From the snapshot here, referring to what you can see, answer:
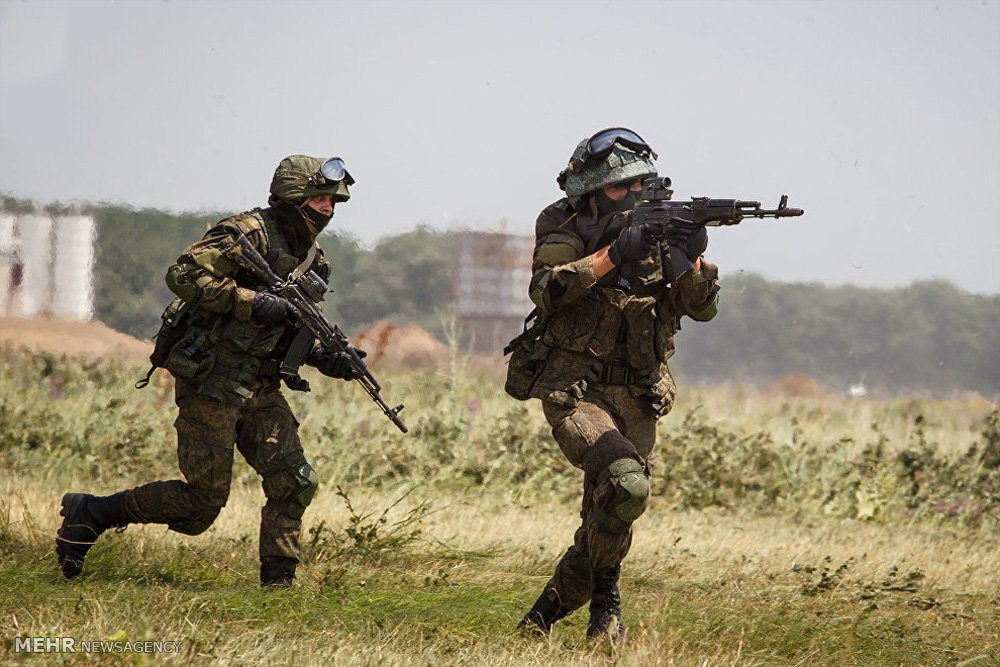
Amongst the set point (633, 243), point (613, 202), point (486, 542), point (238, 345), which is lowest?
point (486, 542)

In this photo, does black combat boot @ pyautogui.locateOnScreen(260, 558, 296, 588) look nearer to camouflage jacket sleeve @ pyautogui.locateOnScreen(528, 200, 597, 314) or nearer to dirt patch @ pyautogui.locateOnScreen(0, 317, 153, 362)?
camouflage jacket sleeve @ pyautogui.locateOnScreen(528, 200, 597, 314)

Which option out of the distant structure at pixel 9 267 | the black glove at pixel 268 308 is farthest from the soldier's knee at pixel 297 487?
the distant structure at pixel 9 267

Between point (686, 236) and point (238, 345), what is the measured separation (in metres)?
2.10

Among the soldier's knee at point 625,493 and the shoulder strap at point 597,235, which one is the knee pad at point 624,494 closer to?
the soldier's knee at point 625,493

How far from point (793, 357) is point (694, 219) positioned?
15211 mm

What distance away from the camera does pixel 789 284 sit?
19.9m

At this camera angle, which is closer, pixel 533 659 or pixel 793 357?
pixel 533 659

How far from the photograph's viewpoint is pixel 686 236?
5227mm

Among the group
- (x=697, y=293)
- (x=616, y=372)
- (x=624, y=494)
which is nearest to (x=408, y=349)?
(x=616, y=372)

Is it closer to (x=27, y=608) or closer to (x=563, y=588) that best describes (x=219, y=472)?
(x=27, y=608)

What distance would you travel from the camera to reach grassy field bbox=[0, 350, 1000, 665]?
16.7ft

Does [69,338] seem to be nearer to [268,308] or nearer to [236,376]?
[236,376]

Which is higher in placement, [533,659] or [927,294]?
[927,294]

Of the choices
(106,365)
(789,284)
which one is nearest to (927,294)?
(789,284)
